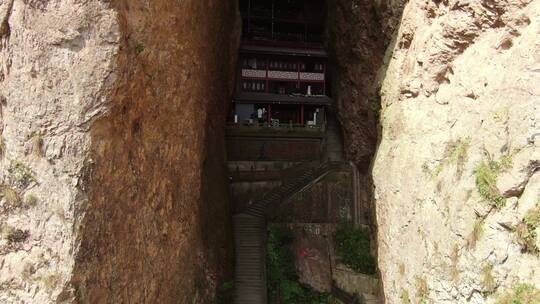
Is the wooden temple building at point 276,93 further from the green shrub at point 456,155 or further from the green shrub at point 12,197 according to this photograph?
the green shrub at point 12,197

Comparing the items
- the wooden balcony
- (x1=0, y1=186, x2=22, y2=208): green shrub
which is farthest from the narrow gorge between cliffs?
the wooden balcony

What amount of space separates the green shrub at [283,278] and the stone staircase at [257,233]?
39cm

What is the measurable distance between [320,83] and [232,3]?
23.3ft

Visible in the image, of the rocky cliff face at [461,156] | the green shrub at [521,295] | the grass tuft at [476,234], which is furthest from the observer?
the grass tuft at [476,234]

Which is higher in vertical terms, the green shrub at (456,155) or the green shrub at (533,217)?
the green shrub at (456,155)

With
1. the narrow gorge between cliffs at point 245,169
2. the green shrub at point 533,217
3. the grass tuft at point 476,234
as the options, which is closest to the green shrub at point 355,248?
the narrow gorge between cliffs at point 245,169

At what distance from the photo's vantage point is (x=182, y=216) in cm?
1530

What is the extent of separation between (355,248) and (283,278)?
370cm

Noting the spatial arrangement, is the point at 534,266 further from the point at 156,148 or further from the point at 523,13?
the point at 156,148

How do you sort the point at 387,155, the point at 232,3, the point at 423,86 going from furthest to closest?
the point at 232,3, the point at 387,155, the point at 423,86

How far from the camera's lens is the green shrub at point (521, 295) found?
905 cm

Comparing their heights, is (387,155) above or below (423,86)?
below

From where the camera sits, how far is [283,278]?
20438 millimetres

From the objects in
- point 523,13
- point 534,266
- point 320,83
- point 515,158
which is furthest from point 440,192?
point 320,83
